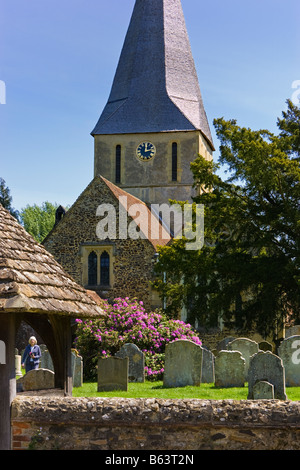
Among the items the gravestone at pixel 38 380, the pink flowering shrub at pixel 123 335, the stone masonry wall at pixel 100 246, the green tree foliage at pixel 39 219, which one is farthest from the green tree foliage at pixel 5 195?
the gravestone at pixel 38 380

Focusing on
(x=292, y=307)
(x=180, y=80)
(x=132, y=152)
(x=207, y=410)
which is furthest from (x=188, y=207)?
(x=207, y=410)

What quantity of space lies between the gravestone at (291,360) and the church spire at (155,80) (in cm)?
2752

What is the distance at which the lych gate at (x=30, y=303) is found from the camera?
7.86m

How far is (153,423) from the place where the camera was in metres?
8.08

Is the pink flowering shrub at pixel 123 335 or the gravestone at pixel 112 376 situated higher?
the pink flowering shrub at pixel 123 335

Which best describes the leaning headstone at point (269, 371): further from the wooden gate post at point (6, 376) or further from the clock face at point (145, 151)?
the clock face at point (145, 151)

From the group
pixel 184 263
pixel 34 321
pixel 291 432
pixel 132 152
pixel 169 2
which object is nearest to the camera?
pixel 291 432

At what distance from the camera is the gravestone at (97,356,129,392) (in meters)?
16.2

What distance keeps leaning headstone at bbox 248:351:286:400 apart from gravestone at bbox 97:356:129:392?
354cm

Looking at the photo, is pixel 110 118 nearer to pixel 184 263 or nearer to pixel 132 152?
pixel 132 152

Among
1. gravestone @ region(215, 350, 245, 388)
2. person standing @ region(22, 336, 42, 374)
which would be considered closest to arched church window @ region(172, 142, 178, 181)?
person standing @ region(22, 336, 42, 374)

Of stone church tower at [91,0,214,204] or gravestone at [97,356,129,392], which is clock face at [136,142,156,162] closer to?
stone church tower at [91,0,214,204]

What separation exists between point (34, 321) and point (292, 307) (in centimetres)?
2011
